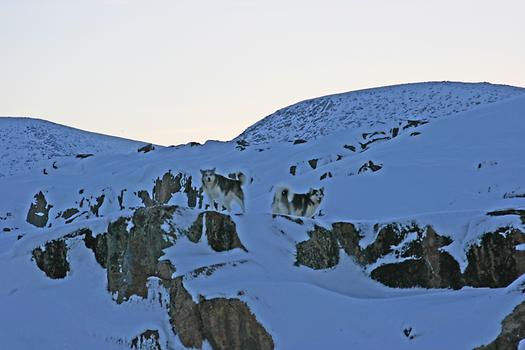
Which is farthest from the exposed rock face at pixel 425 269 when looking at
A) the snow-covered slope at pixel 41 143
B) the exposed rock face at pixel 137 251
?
the snow-covered slope at pixel 41 143

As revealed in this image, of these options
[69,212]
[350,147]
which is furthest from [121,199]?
[350,147]

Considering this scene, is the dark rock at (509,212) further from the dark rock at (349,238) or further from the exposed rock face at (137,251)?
the exposed rock face at (137,251)

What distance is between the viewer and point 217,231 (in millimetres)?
17422

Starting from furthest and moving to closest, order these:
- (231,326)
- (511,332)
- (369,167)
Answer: (369,167), (231,326), (511,332)

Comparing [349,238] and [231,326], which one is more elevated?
[349,238]

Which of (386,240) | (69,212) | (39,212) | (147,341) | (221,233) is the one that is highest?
(221,233)

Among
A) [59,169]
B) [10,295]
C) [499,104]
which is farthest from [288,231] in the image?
[59,169]

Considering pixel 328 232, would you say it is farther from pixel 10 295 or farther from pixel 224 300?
pixel 10 295

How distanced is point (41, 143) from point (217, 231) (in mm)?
86754

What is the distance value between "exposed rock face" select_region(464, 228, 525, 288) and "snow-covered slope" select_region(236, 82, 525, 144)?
6953 cm

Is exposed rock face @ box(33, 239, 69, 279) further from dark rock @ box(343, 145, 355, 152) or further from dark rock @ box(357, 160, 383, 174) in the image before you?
dark rock @ box(343, 145, 355, 152)

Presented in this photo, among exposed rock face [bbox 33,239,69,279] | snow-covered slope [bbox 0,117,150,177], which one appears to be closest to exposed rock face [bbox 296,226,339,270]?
exposed rock face [bbox 33,239,69,279]

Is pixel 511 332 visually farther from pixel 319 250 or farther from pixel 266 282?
pixel 319 250

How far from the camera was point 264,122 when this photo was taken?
346 ft
